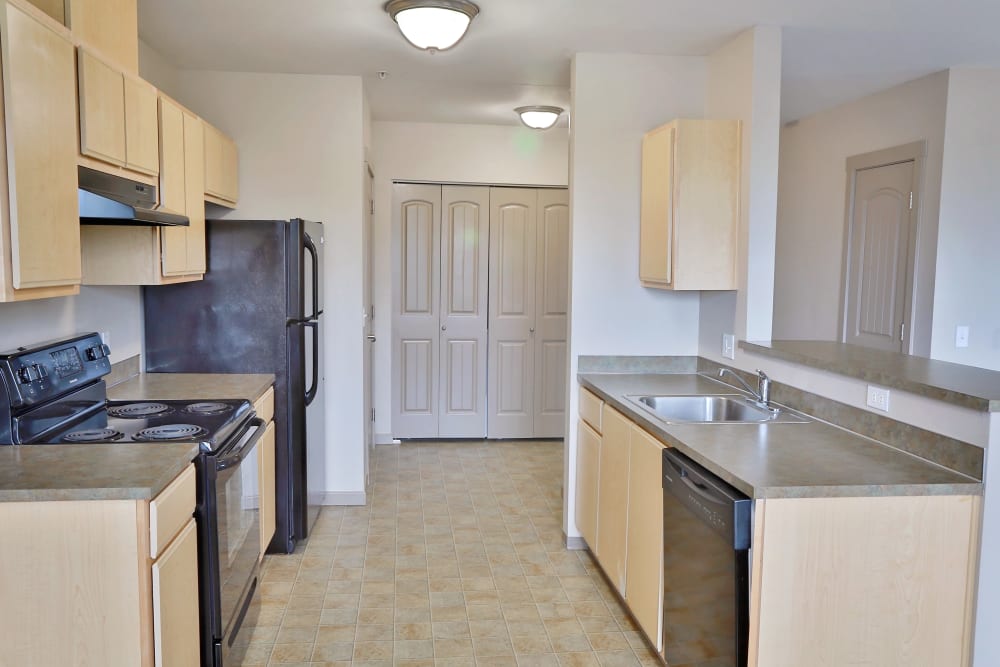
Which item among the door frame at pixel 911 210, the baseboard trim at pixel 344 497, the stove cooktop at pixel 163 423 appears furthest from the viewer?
the baseboard trim at pixel 344 497

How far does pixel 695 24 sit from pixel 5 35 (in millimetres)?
2587

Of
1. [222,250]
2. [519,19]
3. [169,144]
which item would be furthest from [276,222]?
[519,19]

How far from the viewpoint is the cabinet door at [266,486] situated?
3367mm

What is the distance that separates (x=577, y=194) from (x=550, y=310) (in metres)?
2.53

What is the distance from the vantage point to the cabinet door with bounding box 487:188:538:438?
6230 millimetres

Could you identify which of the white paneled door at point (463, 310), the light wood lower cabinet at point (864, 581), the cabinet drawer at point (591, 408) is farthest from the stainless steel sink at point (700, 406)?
the white paneled door at point (463, 310)

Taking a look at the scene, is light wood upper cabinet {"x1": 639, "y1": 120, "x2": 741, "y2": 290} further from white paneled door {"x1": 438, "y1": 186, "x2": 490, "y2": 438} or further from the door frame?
white paneled door {"x1": 438, "y1": 186, "x2": 490, "y2": 438}

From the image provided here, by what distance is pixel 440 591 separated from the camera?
3.45 meters

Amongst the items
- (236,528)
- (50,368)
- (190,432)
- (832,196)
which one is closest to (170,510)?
(190,432)

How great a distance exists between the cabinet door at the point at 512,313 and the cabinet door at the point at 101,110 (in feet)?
12.6

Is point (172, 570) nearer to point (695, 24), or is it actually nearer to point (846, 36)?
point (695, 24)

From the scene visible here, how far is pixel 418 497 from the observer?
4809 millimetres

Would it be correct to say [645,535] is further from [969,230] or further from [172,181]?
[969,230]

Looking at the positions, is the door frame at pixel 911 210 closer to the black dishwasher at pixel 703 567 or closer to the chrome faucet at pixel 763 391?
the chrome faucet at pixel 763 391
